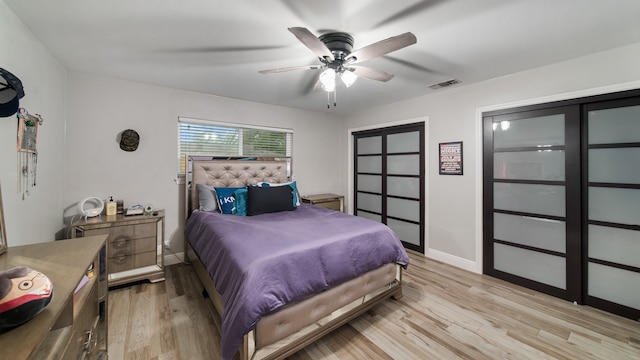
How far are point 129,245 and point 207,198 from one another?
919mm

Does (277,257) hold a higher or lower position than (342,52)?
lower

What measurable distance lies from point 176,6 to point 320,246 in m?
1.92

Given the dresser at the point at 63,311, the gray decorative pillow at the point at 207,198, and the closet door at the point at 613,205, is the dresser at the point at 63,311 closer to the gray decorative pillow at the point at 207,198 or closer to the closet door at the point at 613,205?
the gray decorative pillow at the point at 207,198

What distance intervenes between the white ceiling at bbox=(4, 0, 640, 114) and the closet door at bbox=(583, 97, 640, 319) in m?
0.69

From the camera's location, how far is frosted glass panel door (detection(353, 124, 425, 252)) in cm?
380

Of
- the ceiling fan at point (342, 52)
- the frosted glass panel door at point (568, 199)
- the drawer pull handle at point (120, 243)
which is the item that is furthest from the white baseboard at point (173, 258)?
the frosted glass panel door at point (568, 199)

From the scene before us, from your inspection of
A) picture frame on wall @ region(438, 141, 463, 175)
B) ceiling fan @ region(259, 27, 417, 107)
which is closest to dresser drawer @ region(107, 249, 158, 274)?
ceiling fan @ region(259, 27, 417, 107)

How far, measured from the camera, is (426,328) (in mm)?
2061

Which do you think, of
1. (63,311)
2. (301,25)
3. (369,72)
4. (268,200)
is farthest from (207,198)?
(369,72)

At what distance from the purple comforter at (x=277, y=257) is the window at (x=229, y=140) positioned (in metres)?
1.26

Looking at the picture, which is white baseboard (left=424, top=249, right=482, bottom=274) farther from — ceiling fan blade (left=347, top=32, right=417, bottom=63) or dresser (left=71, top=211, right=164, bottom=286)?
dresser (left=71, top=211, right=164, bottom=286)

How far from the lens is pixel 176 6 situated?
1601 millimetres

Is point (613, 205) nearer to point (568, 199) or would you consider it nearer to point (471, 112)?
point (568, 199)

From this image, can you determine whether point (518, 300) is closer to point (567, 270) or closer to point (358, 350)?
point (567, 270)
